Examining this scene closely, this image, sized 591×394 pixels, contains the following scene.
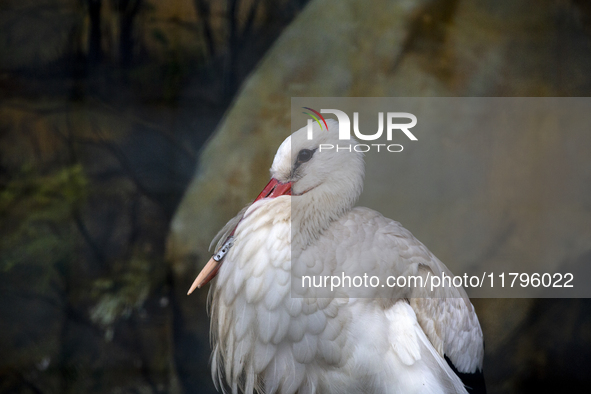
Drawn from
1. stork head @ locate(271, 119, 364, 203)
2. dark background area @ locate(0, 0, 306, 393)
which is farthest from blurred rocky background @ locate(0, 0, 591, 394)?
stork head @ locate(271, 119, 364, 203)

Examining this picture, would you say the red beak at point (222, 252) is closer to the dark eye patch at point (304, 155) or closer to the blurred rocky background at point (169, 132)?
the dark eye patch at point (304, 155)

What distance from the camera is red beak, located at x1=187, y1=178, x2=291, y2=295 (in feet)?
3.85

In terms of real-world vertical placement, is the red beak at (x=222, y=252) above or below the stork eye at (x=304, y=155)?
below

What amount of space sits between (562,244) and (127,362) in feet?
4.94

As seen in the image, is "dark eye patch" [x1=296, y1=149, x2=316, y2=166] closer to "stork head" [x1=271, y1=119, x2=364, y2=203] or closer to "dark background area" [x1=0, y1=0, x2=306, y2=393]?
"stork head" [x1=271, y1=119, x2=364, y2=203]

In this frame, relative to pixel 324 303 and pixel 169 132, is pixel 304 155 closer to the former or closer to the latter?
pixel 324 303

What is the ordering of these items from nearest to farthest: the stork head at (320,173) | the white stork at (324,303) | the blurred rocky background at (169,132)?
the white stork at (324,303) < the stork head at (320,173) < the blurred rocky background at (169,132)

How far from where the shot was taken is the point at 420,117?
1431 millimetres

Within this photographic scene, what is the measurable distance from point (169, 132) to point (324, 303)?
787mm

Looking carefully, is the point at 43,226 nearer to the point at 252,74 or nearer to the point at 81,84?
the point at 81,84

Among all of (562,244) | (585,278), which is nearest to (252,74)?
(562,244)

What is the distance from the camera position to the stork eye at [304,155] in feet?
3.92

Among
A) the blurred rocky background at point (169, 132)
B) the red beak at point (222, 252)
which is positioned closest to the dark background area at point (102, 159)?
the blurred rocky background at point (169, 132)

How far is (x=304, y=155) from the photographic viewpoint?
120cm
